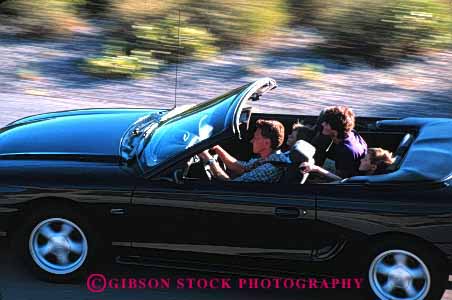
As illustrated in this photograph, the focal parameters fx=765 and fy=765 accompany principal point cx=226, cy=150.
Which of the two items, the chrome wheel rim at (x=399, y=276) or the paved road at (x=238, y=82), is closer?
the chrome wheel rim at (x=399, y=276)

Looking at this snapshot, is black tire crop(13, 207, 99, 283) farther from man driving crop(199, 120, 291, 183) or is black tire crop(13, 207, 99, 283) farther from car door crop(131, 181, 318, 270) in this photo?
man driving crop(199, 120, 291, 183)

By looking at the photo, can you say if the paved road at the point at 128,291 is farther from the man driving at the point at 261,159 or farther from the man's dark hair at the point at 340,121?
the man's dark hair at the point at 340,121

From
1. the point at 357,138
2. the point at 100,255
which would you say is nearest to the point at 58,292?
the point at 100,255

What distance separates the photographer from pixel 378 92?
29.9ft

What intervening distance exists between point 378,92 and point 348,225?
4.85 metres

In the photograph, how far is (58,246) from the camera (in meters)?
4.73

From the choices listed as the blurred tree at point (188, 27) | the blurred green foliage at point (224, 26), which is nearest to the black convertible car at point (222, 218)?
the blurred green foliage at point (224, 26)

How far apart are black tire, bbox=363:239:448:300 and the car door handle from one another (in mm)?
496

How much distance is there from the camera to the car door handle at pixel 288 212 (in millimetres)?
4531

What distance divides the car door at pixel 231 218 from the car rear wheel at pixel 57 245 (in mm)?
363

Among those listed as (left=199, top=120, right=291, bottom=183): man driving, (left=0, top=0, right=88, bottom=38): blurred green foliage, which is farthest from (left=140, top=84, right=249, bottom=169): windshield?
(left=0, top=0, right=88, bottom=38): blurred green foliage

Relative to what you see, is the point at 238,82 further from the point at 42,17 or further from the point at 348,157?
the point at 348,157

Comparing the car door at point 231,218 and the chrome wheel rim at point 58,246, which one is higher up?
the car door at point 231,218

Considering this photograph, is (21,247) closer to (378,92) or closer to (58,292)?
(58,292)
